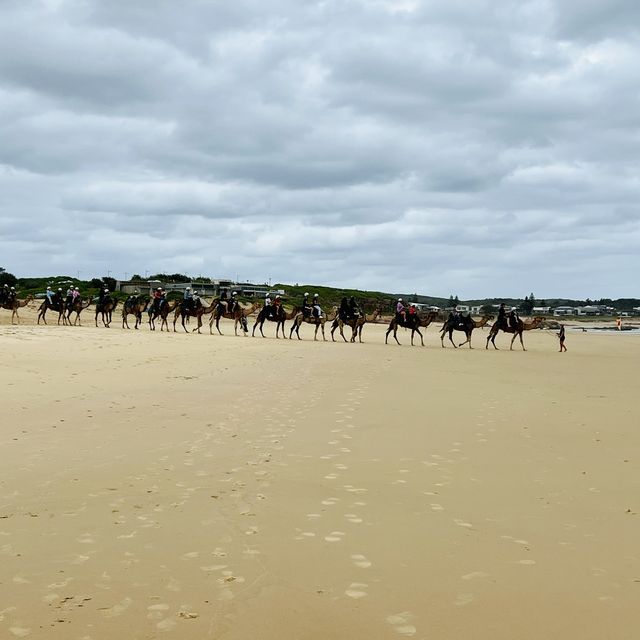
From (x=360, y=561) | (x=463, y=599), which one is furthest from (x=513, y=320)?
(x=463, y=599)

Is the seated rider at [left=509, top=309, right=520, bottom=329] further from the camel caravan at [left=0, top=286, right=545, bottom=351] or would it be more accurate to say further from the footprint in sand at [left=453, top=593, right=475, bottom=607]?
the footprint in sand at [left=453, top=593, right=475, bottom=607]

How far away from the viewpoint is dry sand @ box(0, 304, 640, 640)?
3674 mm

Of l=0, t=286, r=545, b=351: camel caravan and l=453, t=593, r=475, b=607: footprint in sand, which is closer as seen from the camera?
l=453, t=593, r=475, b=607: footprint in sand

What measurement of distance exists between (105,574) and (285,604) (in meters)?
1.13

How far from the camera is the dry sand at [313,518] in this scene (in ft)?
12.1

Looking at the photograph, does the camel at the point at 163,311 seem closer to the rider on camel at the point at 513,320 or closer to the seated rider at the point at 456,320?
the seated rider at the point at 456,320

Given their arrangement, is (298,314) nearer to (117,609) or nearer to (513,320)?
(513,320)

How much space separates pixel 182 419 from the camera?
31.4 feet

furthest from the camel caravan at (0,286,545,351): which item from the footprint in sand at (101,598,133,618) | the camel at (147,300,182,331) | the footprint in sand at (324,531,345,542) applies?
the footprint in sand at (101,598,133,618)

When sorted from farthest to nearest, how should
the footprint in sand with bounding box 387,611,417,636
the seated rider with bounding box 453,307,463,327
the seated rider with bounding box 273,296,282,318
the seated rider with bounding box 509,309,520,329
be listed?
the seated rider with bounding box 273,296,282,318 < the seated rider with bounding box 453,307,463,327 < the seated rider with bounding box 509,309,520,329 < the footprint in sand with bounding box 387,611,417,636

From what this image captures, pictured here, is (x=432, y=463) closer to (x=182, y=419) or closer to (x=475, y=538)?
(x=475, y=538)

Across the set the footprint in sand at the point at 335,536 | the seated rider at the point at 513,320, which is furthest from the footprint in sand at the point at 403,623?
the seated rider at the point at 513,320

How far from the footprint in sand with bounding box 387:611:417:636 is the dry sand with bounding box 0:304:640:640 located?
11 mm

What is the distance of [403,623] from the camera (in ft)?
11.8
